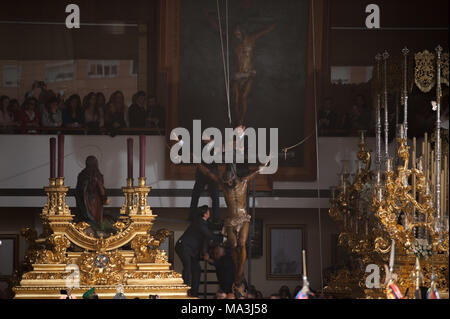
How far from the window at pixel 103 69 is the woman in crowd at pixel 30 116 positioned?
804mm

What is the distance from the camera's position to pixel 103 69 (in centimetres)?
1484

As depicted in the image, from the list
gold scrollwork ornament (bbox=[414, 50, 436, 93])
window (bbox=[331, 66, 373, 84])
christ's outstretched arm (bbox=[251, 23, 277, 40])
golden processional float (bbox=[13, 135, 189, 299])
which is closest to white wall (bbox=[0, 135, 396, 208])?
window (bbox=[331, 66, 373, 84])

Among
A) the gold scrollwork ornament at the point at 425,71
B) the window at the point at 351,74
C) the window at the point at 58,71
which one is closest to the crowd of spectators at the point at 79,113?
the window at the point at 58,71

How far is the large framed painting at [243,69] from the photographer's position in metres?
14.6

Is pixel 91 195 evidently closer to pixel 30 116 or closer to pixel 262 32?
pixel 30 116

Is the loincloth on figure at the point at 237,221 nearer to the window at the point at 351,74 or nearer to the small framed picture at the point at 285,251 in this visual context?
the small framed picture at the point at 285,251

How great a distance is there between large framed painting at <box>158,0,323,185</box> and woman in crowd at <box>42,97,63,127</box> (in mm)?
1365

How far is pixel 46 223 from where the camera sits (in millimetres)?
13336

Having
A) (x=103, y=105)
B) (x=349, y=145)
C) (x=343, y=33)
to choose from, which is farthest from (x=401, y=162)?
(x=103, y=105)

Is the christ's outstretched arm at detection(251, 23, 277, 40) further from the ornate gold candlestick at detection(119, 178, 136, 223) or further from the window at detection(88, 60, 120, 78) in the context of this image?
the ornate gold candlestick at detection(119, 178, 136, 223)

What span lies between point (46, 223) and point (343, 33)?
451 cm

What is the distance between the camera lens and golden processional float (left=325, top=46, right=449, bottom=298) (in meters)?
12.5

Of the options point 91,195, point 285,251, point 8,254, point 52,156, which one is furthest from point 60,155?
point 285,251

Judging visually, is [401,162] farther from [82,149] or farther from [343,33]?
[82,149]
